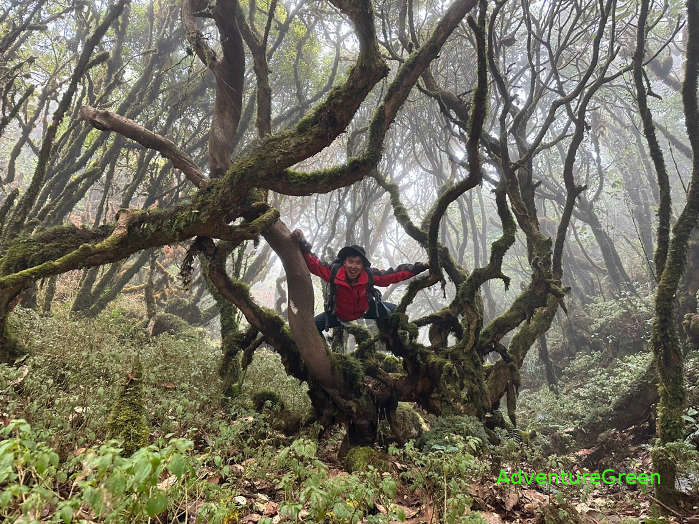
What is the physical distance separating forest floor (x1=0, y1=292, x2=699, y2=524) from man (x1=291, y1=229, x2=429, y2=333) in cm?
158

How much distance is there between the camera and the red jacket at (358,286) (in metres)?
5.55

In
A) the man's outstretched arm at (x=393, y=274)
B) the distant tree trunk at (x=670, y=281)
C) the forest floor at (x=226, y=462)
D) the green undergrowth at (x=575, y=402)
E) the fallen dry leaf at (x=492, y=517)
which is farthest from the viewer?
the green undergrowth at (x=575, y=402)

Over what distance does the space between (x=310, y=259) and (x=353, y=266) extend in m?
0.70

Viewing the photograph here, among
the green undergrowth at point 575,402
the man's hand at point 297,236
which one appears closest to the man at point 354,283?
the man's hand at point 297,236

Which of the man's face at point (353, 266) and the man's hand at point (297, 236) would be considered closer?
the man's hand at point (297, 236)

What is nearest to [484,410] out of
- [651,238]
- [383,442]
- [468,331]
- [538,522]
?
[468,331]

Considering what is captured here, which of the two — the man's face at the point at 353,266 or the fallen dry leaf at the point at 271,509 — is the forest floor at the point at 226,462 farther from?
the man's face at the point at 353,266

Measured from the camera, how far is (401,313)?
5645 mm

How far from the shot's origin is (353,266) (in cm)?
554

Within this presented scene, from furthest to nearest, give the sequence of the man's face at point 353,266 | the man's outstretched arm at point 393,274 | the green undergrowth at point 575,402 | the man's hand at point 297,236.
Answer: the green undergrowth at point 575,402 → the man's outstretched arm at point 393,274 → the man's face at point 353,266 → the man's hand at point 297,236

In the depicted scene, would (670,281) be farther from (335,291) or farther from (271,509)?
(271,509)

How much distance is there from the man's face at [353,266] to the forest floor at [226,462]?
7.05 ft
